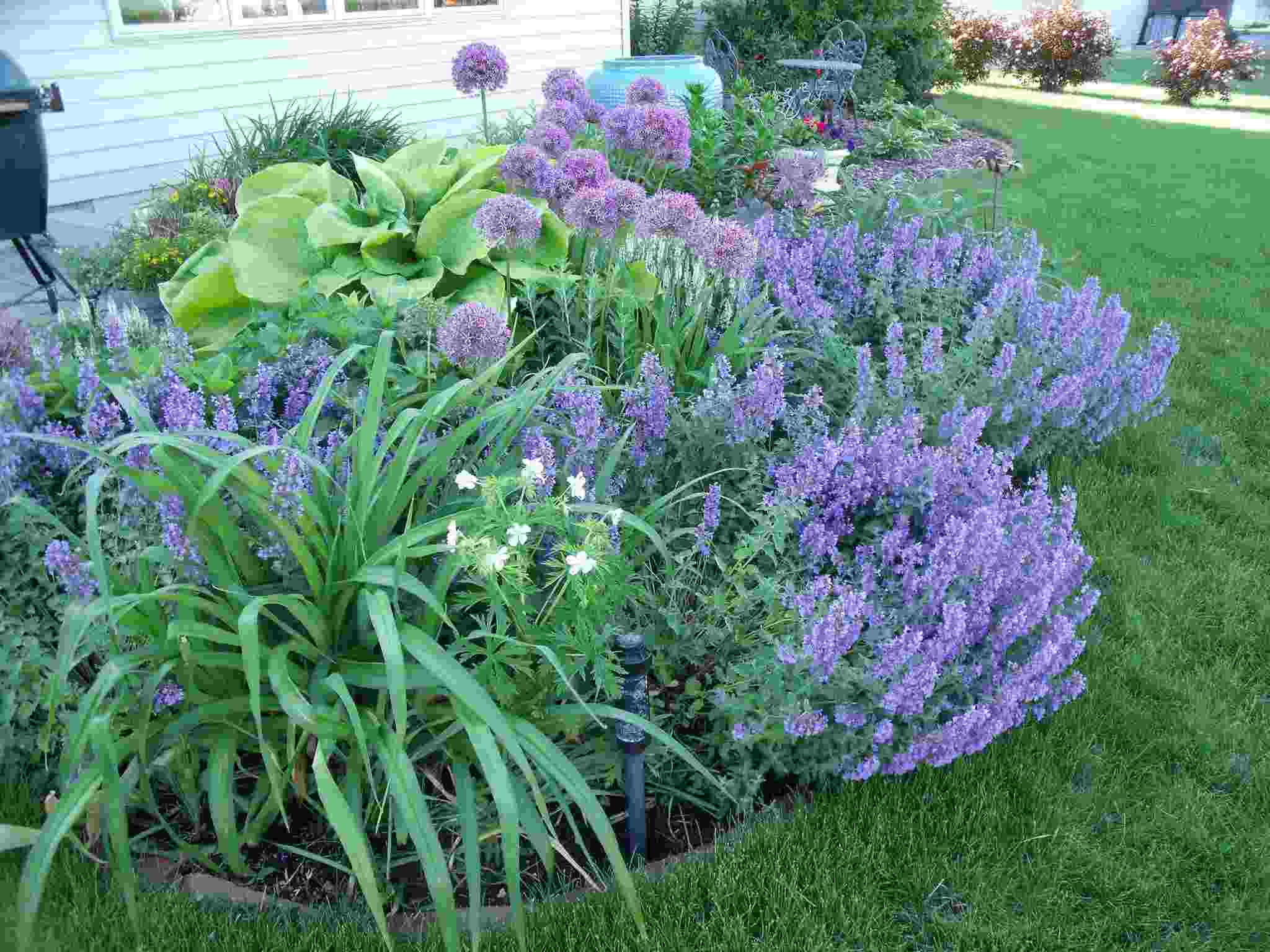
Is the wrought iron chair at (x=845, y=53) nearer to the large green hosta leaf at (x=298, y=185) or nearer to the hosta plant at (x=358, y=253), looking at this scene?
the large green hosta leaf at (x=298, y=185)

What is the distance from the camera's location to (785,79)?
10.6 metres

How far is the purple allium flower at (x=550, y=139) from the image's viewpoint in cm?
323

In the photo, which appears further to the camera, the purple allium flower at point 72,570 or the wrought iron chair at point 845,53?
the wrought iron chair at point 845,53

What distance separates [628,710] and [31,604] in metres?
1.34

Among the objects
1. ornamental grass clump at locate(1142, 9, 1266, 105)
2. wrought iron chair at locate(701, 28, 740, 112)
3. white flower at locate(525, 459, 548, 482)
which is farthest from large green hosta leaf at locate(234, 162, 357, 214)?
ornamental grass clump at locate(1142, 9, 1266, 105)

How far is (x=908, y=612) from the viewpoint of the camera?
6.84 ft

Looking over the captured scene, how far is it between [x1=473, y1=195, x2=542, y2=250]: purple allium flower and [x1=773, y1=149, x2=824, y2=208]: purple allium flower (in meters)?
2.19

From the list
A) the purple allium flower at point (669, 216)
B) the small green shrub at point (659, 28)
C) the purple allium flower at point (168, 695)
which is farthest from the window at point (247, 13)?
the purple allium flower at point (168, 695)

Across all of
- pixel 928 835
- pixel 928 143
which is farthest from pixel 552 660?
pixel 928 143

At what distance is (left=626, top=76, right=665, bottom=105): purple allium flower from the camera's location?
11.7 feet

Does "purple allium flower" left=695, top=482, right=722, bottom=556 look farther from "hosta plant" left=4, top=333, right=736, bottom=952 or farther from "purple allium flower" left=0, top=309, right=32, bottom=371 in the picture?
"purple allium flower" left=0, top=309, right=32, bottom=371

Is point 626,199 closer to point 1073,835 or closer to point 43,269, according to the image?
point 1073,835

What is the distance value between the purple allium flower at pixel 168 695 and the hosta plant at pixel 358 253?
1593 mm

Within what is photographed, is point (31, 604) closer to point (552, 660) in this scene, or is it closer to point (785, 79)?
point (552, 660)
